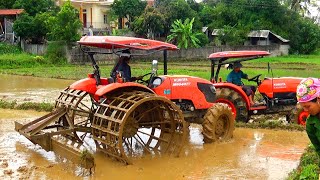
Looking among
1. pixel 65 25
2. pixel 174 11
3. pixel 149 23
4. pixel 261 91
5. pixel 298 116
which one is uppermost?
pixel 174 11

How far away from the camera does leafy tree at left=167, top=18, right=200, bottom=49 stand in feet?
123

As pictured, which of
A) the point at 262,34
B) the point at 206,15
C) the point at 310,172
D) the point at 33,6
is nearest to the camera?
the point at 310,172

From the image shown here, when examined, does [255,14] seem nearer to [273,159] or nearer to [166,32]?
[166,32]

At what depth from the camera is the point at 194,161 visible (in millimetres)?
8609

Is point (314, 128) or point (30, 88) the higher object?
point (314, 128)

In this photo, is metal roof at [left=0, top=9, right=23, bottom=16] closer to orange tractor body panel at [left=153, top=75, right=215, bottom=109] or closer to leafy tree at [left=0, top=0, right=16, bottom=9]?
leafy tree at [left=0, top=0, right=16, bottom=9]

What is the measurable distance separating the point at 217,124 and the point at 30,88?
12971 mm

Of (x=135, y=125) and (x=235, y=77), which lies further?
(x=235, y=77)

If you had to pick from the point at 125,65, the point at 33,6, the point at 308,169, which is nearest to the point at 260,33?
the point at 33,6

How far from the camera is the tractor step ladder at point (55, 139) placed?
24.4 ft

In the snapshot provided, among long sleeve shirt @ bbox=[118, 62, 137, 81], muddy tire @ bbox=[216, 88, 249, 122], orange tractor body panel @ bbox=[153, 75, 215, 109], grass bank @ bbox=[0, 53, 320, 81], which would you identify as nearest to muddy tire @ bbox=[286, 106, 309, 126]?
muddy tire @ bbox=[216, 88, 249, 122]

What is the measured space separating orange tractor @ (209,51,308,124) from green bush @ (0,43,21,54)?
92.6 feet

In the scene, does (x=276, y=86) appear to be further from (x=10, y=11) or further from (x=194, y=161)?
(x=10, y=11)

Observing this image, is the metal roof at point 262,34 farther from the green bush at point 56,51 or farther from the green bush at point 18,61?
the green bush at point 18,61
